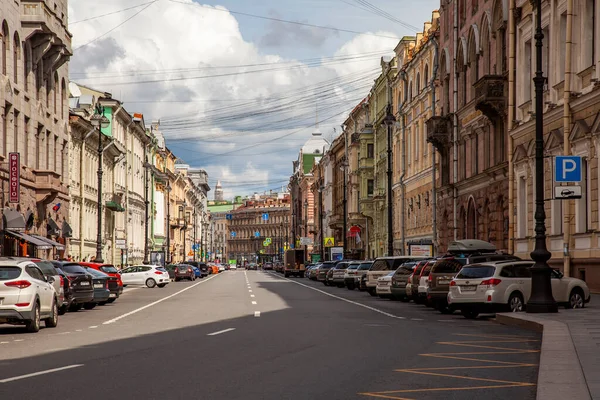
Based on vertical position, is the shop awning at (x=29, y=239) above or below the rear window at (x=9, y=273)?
above

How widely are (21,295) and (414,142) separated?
177ft

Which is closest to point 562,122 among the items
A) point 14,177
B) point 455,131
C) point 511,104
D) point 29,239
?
point 511,104

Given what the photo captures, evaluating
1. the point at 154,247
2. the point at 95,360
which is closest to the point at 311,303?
the point at 95,360

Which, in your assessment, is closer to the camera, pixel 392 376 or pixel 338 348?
pixel 392 376

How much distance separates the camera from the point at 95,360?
50.3ft

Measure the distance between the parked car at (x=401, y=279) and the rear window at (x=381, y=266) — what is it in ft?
18.6

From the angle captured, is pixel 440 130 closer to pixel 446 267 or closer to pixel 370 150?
pixel 446 267

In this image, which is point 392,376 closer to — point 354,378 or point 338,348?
point 354,378

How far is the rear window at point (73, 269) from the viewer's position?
33.4m

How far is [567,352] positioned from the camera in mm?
15430

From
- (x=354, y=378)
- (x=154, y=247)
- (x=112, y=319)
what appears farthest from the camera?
(x=154, y=247)

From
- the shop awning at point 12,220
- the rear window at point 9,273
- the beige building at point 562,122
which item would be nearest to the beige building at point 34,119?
the shop awning at point 12,220

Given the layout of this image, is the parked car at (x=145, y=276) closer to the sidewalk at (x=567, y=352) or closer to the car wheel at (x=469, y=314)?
the car wheel at (x=469, y=314)

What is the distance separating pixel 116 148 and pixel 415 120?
28.5 meters
